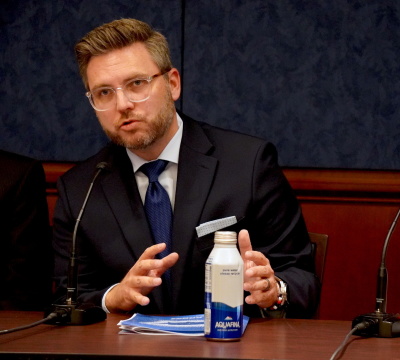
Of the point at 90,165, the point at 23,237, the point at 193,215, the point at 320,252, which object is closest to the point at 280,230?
the point at 320,252

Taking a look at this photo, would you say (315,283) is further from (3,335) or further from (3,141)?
(3,141)

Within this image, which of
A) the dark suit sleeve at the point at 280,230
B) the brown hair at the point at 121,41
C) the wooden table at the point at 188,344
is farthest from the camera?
the brown hair at the point at 121,41

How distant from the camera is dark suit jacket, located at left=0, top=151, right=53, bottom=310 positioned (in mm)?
2203

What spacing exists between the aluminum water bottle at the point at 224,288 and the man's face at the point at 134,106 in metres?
Result: 0.77

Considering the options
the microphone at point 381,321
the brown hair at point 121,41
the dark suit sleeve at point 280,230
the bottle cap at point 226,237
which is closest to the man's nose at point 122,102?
the brown hair at point 121,41

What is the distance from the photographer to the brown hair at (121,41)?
2.13m

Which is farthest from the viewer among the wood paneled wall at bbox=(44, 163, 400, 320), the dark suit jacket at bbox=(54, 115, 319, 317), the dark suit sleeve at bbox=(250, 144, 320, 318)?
the wood paneled wall at bbox=(44, 163, 400, 320)

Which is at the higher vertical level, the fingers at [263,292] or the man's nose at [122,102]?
the man's nose at [122,102]

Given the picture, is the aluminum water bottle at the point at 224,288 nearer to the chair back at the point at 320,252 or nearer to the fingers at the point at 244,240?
the fingers at the point at 244,240

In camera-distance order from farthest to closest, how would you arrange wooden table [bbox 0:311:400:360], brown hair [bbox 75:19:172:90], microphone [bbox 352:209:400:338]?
brown hair [bbox 75:19:172:90] < microphone [bbox 352:209:400:338] < wooden table [bbox 0:311:400:360]

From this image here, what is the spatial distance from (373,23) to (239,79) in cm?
54

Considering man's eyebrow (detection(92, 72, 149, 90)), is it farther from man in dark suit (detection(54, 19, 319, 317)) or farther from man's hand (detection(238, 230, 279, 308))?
man's hand (detection(238, 230, 279, 308))

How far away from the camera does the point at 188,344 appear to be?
138 cm

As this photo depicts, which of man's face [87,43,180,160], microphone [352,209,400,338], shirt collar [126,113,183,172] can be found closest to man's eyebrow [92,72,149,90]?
man's face [87,43,180,160]
